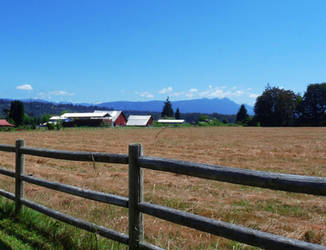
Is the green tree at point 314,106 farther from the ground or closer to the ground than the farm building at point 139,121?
farther from the ground

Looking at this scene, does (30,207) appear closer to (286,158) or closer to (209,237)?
(209,237)

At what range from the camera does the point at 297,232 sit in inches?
182

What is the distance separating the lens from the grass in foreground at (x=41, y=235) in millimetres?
3867

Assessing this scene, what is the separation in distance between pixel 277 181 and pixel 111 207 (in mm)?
4105

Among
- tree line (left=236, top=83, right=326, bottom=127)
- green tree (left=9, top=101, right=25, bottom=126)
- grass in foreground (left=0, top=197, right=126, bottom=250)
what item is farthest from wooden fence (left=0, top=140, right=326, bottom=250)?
green tree (left=9, top=101, right=25, bottom=126)

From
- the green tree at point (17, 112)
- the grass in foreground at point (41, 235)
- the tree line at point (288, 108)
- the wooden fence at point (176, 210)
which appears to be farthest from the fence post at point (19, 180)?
the green tree at point (17, 112)

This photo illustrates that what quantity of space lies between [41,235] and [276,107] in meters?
88.2

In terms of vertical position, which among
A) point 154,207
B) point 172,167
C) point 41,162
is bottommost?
point 41,162

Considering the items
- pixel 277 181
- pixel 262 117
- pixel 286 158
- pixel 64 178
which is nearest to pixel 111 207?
pixel 64 178

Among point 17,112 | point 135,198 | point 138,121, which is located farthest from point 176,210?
point 138,121

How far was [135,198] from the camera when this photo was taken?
3.43 m

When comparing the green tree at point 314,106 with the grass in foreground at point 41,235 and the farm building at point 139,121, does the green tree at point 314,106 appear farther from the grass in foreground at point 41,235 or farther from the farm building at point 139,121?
the grass in foreground at point 41,235

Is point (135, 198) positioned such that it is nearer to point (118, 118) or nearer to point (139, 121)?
point (118, 118)

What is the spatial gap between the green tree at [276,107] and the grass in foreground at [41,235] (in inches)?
3418
